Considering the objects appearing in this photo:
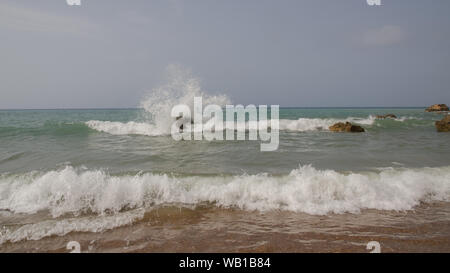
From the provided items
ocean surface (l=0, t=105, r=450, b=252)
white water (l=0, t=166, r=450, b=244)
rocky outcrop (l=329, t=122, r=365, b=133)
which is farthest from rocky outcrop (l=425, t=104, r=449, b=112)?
white water (l=0, t=166, r=450, b=244)

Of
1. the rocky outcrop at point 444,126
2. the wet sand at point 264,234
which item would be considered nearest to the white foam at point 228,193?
the wet sand at point 264,234

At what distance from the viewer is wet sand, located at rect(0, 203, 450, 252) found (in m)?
2.91

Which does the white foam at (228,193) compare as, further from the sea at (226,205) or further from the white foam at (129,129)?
the white foam at (129,129)

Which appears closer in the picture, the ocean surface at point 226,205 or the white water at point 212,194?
the ocean surface at point 226,205

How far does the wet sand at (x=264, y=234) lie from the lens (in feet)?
9.55

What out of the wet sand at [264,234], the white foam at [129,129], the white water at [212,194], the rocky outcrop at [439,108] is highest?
the rocky outcrop at [439,108]

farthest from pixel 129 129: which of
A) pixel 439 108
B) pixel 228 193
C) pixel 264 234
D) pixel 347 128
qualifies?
pixel 439 108

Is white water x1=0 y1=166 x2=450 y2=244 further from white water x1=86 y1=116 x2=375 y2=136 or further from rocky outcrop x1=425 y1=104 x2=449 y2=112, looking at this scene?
rocky outcrop x1=425 y1=104 x2=449 y2=112

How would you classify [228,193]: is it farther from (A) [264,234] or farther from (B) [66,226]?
(B) [66,226]

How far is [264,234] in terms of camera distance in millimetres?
3211

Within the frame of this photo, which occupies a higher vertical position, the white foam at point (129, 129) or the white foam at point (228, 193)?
the white foam at point (129, 129)

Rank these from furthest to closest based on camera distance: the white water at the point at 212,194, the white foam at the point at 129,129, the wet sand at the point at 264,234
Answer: the white foam at the point at 129,129 < the white water at the point at 212,194 < the wet sand at the point at 264,234
